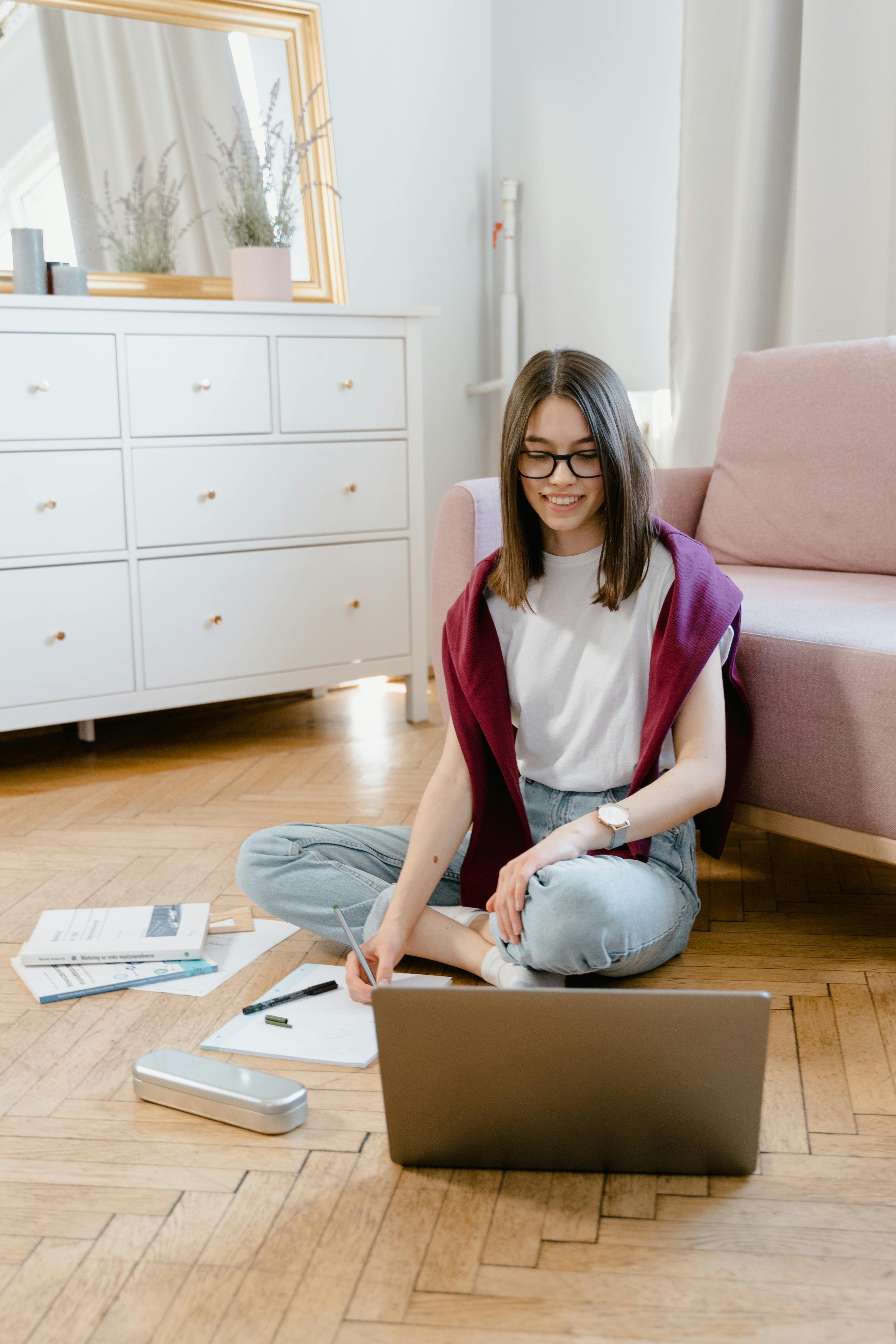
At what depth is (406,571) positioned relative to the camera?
311 cm

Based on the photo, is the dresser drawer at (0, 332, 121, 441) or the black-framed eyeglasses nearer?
the black-framed eyeglasses

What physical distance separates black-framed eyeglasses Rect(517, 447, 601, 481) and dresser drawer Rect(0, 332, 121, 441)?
1414 mm

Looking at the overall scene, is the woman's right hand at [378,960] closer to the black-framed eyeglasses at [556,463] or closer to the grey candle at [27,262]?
the black-framed eyeglasses at [556,463]

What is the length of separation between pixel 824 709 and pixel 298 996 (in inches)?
30.5

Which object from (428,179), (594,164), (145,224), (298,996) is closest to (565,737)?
(298,996)

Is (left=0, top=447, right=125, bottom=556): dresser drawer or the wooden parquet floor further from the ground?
(left=0, top=447, right=125, bottom=556): dresser drawer

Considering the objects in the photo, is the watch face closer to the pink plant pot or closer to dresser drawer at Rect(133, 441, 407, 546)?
dresser drawer at Rect(133, 441, 407, 546)

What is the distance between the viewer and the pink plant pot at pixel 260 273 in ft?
Result: 9.55

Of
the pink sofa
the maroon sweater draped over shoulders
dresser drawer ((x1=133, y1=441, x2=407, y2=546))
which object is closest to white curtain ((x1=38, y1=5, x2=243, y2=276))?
dresser drawer ((x1=133, y1=441, x2=407, y2=546))

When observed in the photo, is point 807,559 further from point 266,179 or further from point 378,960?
point 266,179

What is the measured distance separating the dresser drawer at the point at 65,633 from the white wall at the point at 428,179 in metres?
1.22

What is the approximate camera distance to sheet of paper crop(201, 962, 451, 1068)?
1.44 meters

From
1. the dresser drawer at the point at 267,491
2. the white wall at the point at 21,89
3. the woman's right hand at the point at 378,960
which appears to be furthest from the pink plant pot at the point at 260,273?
the woman's right hand at the point at 378,960

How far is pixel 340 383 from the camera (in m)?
2.93
